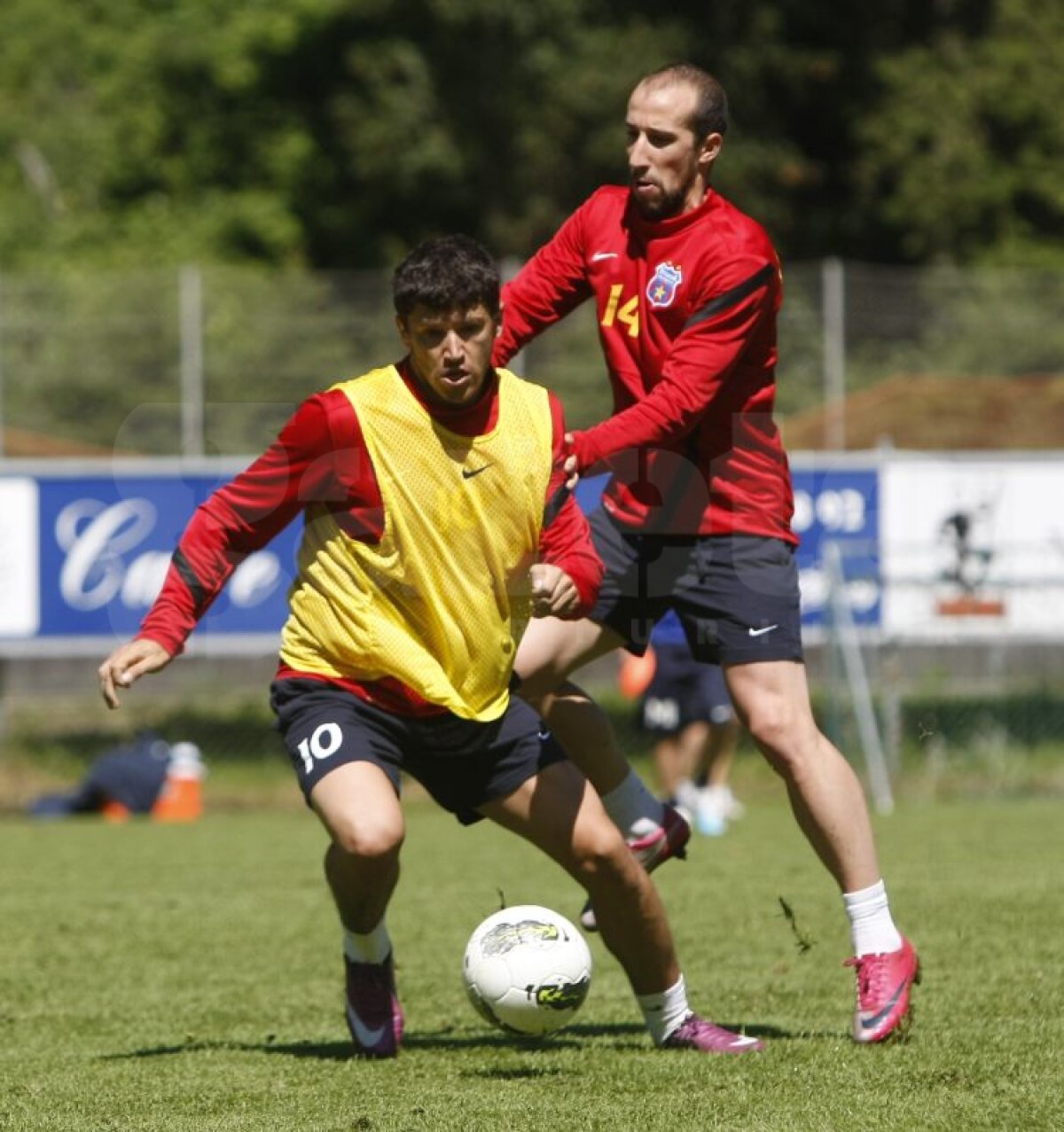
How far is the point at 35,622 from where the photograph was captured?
1535 cm

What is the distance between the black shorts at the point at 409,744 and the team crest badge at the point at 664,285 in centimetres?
110

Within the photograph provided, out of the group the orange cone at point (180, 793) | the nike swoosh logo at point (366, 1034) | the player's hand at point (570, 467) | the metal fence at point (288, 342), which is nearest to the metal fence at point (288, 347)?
the metal fence at point (288, 342)

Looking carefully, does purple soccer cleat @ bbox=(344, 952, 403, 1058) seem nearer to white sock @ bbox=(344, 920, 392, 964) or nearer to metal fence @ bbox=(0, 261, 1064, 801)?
white sock @ bbox=(344, 920, 392, 964)

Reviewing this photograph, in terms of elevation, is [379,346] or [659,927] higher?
[379,346]

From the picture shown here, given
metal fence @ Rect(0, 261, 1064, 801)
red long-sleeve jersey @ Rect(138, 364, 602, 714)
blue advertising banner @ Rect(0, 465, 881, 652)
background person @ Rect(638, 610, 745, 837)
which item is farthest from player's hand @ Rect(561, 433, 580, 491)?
metal fence @ Rect(0, 261, 1064, 801)

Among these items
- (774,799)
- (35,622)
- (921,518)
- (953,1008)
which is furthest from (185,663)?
(953,1008)

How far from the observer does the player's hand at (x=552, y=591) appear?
504 centimetres

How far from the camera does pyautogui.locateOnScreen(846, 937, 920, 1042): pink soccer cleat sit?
5.49 m

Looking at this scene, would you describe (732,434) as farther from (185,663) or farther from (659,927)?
(185,663)

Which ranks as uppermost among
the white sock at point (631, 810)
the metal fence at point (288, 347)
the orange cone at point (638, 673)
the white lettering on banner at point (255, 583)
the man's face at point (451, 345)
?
the metal fence at point (288, 347)

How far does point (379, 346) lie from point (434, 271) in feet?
45.4

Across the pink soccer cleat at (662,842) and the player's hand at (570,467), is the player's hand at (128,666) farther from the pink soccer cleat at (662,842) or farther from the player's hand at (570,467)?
the pink soccer cleat at (662,842)

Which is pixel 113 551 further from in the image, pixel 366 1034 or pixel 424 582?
pixel 424 582

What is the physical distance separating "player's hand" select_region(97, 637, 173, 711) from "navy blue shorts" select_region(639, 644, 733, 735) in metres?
8.63
